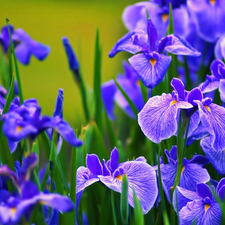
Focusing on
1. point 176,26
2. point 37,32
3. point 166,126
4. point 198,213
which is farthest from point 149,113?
point 37,32

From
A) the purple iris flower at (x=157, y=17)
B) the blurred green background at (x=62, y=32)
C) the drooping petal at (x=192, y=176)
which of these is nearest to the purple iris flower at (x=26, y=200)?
the drooping petal at (x=192, y=176)

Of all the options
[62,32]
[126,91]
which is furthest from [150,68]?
[62,32]

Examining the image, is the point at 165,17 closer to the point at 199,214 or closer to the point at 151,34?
the point at 151,34

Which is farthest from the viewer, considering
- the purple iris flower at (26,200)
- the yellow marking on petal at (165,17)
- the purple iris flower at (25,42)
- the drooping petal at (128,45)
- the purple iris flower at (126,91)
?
the purple iris flower at (126,91)

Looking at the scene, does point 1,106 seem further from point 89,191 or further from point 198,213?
point 198,213

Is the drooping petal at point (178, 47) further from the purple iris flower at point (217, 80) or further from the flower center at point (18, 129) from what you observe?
the flower center at point (18, 129)

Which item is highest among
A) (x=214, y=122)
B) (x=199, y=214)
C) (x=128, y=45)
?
(x=128, y=45)
